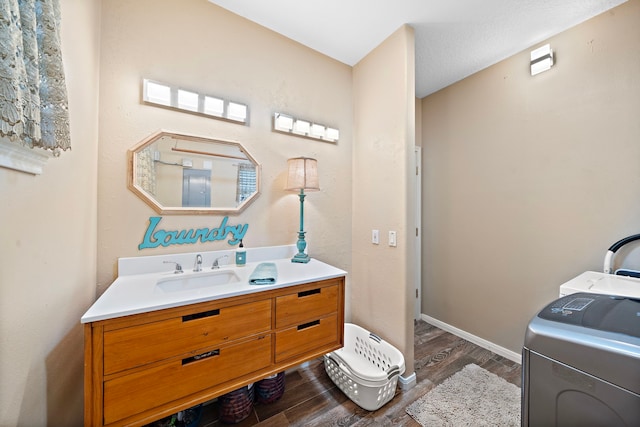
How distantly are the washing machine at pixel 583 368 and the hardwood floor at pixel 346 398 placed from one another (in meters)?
0.97

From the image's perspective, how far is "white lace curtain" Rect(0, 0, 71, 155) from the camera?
0.47 meters

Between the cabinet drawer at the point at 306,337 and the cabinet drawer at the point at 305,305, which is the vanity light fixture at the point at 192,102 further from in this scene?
the cabinet drawer at the point at 306,337

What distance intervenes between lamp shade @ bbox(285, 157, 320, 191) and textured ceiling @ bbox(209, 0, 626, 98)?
1031 millimetres

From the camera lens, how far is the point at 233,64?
1655 mm

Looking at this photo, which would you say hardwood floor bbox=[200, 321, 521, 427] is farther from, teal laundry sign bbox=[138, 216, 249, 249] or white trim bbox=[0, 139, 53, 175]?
white trim bbox=[0, 139, 53, 175]

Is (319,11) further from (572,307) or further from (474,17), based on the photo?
(572,307)

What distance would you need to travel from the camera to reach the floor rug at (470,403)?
55.4 inches

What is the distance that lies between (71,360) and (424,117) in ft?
11.4

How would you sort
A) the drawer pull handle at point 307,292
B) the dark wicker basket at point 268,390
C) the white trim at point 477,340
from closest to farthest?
the drawer pull handle at point 307,292, the dark wicker basket at point 268,390, the white trim at point 477,340

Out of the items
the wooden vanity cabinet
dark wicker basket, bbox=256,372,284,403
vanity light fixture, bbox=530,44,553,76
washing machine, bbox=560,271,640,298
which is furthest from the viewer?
vanity light fixture, bbox=530,44,553,76

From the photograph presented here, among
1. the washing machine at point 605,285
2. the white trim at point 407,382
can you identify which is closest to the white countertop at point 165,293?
the white trim at point 407,382

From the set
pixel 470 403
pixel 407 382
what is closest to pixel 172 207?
pixel 407 382

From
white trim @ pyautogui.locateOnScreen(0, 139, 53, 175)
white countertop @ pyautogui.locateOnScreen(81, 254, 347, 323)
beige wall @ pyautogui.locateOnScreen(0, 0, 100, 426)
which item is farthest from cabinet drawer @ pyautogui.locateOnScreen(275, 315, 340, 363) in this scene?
white trim @ pyautogui.locateOnScreen(0, 139, 53, 175)

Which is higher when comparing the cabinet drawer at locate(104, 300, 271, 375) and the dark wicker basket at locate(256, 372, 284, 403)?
the cabinet drawer at locate(104, 300, 271, 375)
